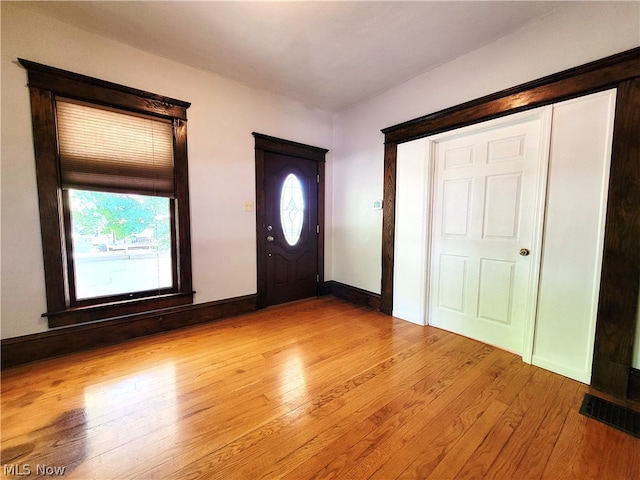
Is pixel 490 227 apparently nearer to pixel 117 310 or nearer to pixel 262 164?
pixel 262 164

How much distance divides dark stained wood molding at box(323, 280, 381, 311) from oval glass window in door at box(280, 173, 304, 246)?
100 cm

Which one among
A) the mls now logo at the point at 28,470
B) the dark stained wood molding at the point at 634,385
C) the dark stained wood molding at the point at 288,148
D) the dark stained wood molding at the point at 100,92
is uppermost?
the dark stained wood molding at the point at 100,92

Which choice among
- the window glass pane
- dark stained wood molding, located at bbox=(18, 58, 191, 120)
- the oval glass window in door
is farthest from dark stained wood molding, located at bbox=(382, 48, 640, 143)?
the window glass pane

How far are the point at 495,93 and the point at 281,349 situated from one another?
10.1 feet

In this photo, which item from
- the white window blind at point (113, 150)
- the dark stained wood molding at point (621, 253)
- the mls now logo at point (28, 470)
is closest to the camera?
the mls now logo at point (28, 470)

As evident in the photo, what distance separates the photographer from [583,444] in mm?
1421

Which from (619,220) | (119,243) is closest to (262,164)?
(119,243)

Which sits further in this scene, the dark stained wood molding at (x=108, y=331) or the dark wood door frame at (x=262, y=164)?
the dark wood door frame at (x=262, y=164)

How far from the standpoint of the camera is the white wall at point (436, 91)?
1852mm

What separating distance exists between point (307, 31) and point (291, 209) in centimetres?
206

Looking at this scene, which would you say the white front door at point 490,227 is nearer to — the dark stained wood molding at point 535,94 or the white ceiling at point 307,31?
the dark stained wood molding at point 535,94

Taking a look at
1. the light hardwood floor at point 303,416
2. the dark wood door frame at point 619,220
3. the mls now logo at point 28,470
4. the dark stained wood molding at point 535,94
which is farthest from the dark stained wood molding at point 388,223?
the mls now logo at point 28,470

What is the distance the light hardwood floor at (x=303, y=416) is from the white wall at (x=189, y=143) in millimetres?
802

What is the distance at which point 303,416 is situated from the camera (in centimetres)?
162
